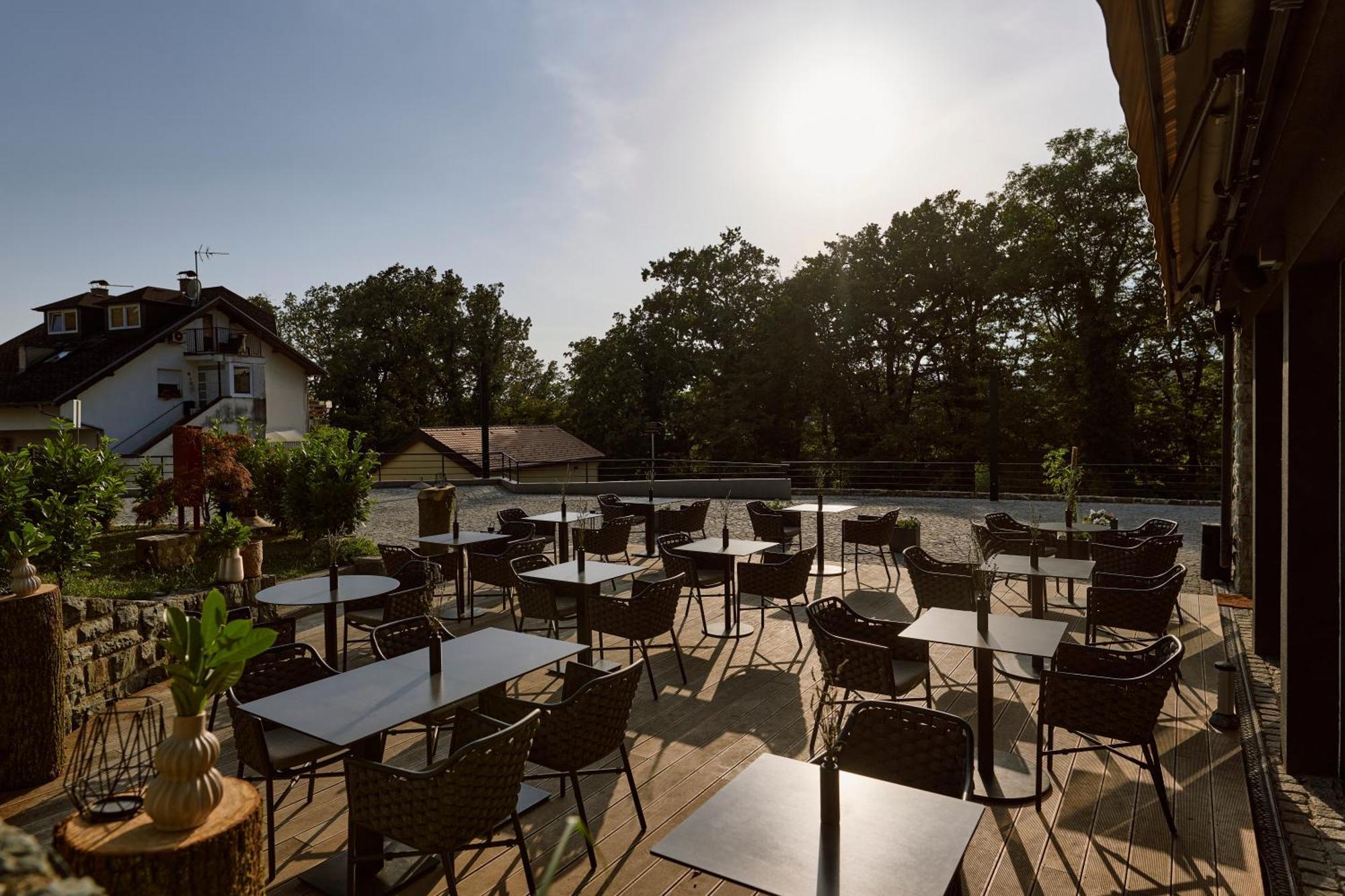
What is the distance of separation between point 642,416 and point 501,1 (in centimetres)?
2374

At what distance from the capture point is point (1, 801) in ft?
12.0

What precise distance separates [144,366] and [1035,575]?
25.4 meters

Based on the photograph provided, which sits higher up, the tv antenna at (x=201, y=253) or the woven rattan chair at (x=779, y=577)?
the tv antenna at (x=201, y=253)

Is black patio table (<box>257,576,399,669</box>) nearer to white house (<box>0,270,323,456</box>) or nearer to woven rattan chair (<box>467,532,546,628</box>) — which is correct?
woven rattan chair (<box>467,532,546,628</box>)

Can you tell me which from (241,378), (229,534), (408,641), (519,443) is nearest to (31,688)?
(408,641)

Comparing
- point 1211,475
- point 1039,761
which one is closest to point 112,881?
point 1039,761

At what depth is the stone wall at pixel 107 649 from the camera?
15.0 feet

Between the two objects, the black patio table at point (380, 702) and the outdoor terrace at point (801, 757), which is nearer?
the black patio table at point (380, 702)

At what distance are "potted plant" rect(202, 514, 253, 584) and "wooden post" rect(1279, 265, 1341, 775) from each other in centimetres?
662

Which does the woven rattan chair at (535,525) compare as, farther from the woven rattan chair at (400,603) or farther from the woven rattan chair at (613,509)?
the woven rattan chair at (400,603)

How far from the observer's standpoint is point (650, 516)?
9.84m

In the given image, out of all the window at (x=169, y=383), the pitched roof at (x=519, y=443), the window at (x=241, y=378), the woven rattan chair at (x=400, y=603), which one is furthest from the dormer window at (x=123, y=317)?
the woven rattan chair at (x=400, y=603)

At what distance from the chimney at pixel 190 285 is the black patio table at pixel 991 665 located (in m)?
26.7

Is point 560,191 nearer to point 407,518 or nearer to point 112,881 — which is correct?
point 407,518
